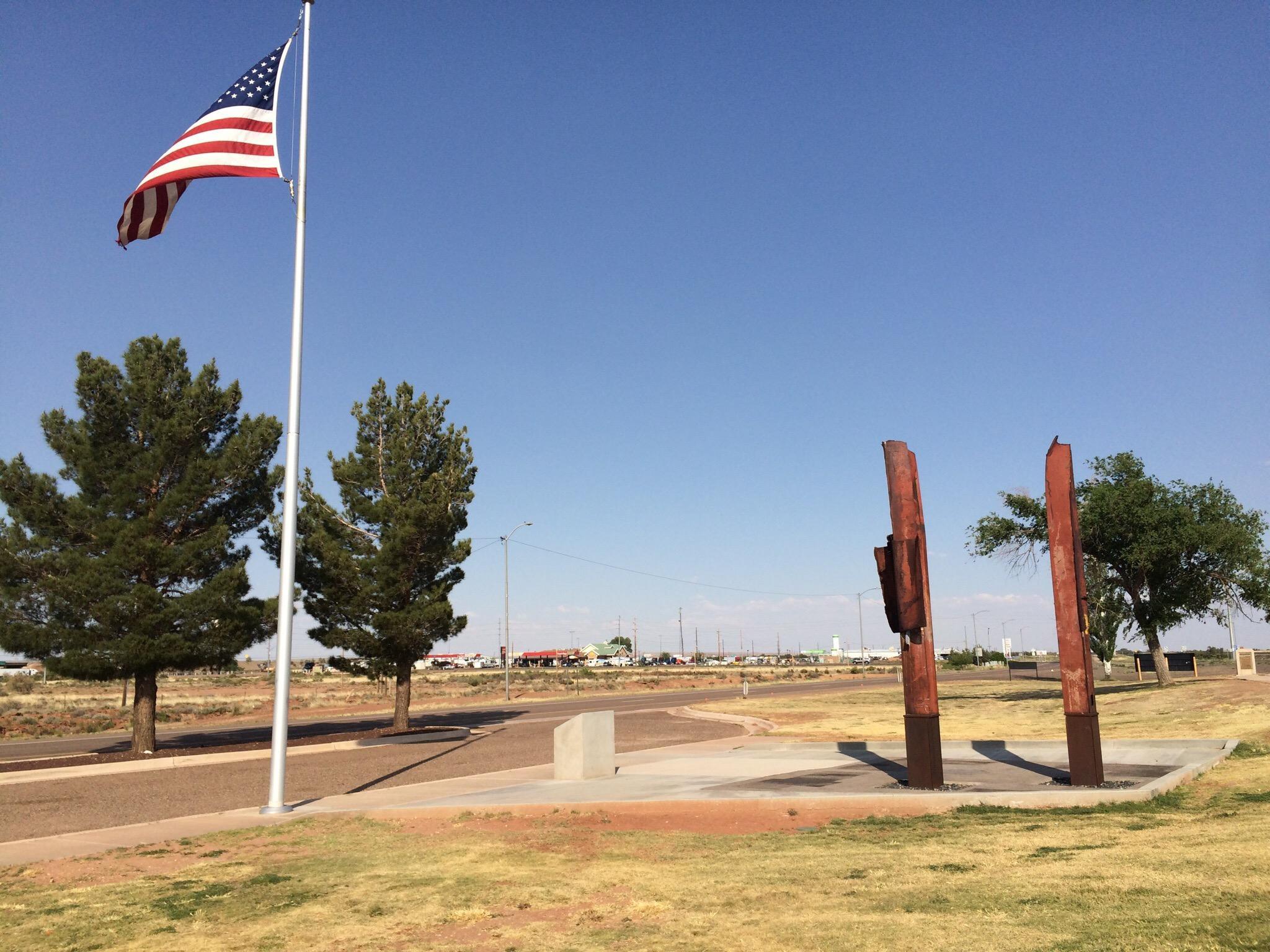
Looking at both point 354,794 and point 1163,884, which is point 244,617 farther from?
point 1163,884

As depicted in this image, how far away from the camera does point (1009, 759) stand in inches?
688

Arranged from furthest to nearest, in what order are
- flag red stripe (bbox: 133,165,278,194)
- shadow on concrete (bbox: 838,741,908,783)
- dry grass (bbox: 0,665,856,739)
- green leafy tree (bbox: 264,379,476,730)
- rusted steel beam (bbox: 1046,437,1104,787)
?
dry grass (bbox: 0,665,856,739)
green leafy tree (bbox: 264,379,476,730)
shadow on concrete (bbox: 838,741,908,783)
flag red stripe (bbox: 133,165,278,194)
rusted steel beam (bbox: 1046,437,1104,787)

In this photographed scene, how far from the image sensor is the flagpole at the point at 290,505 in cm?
1381

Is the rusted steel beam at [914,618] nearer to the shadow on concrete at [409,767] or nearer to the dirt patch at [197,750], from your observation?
the shadow on concrete at [409,767]

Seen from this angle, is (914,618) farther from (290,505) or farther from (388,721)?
(388,721)

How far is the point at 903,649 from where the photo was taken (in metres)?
13.5

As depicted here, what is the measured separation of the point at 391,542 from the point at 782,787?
56.3 ft

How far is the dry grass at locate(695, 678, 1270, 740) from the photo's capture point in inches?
864

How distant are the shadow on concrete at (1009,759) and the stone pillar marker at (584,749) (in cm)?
702

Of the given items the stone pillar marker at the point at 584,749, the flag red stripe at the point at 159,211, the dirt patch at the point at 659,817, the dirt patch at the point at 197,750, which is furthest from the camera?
the dirt patch at the point at 197,750

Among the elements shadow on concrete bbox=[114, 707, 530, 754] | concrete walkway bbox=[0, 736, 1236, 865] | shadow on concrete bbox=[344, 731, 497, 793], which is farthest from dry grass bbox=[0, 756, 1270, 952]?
shadow on concrete bbox=[114, 707, 530, 754]

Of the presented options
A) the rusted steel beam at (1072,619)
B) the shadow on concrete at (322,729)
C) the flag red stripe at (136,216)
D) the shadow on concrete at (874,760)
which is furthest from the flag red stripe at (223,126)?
the shadow on concrete at (322,729)

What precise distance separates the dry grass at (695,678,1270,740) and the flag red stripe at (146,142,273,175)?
1857 centimetres

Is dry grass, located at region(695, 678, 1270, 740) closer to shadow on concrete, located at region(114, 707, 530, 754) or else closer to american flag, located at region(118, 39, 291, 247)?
shadow on concrete, located at region(114, 707, 530, 754)
